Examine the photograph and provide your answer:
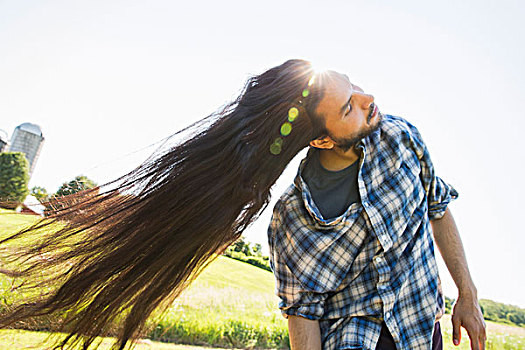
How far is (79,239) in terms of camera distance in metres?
1.99

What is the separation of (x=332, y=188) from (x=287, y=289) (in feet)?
1.98

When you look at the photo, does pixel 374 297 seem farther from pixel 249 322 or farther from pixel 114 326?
pixel 249 322

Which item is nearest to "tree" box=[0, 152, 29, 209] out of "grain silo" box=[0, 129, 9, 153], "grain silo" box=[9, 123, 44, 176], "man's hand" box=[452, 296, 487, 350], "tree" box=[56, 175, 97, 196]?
"grain silo" box=[0, 129, 9, 153]

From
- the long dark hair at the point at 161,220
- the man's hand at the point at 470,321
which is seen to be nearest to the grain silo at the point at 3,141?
the long dark hair at the point at 161,220

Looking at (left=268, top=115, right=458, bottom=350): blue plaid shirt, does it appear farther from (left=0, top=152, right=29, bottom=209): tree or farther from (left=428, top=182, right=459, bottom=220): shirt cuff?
(left=0, top=152, right=29, bottom=209): tree

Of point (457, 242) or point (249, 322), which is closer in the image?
point (457, 242)

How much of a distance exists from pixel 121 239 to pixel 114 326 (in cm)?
48

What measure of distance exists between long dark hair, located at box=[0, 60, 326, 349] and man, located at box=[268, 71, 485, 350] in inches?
8.0

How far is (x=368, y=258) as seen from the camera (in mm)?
1967

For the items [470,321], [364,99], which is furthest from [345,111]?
[470,321]

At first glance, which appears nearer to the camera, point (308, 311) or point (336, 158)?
point (308, 311)

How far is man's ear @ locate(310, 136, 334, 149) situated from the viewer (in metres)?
2.08

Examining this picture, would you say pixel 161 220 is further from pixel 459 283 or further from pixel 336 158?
pixel 459 283

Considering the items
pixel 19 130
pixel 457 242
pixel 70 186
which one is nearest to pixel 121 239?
pixel 70 186
